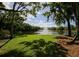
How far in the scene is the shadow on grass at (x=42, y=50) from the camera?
386cm

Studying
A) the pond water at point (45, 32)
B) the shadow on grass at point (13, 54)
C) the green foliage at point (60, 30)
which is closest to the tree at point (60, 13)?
the green foliage at point (60, 30)

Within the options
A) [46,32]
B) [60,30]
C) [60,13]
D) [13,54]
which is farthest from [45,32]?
[13,54]

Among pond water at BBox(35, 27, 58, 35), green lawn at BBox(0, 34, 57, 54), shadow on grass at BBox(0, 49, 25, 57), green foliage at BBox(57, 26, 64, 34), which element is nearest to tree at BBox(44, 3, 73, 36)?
green foliage at BBox(57, 26, 64, 34)

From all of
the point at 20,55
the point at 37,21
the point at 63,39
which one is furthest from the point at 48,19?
the point at 20,55

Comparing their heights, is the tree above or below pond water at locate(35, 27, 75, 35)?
above

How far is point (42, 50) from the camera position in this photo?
3.90 m

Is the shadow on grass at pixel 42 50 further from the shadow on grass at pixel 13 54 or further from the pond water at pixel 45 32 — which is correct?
the pond water at pixel 45 32

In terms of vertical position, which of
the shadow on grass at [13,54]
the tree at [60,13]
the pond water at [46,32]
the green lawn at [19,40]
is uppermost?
the tree at [60,13]

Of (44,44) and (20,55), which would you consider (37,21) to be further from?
(20,55)

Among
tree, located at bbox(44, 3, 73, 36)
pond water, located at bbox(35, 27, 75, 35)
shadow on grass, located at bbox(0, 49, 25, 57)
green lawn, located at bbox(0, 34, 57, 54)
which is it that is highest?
tree, located at bbox(44, 3, 73, 36)

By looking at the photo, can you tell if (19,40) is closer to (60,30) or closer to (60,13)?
(60,30)

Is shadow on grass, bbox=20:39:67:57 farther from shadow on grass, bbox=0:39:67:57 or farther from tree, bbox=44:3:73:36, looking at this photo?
tree, bbox=44:3:73:36

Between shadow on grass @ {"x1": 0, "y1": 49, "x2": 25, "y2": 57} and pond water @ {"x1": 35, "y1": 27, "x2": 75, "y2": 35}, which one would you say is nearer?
shadow on grass @ {"x1": 0, "y1": 49, "x2": 25, "y2": 57}

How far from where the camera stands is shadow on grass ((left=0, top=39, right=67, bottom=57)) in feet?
12.7
